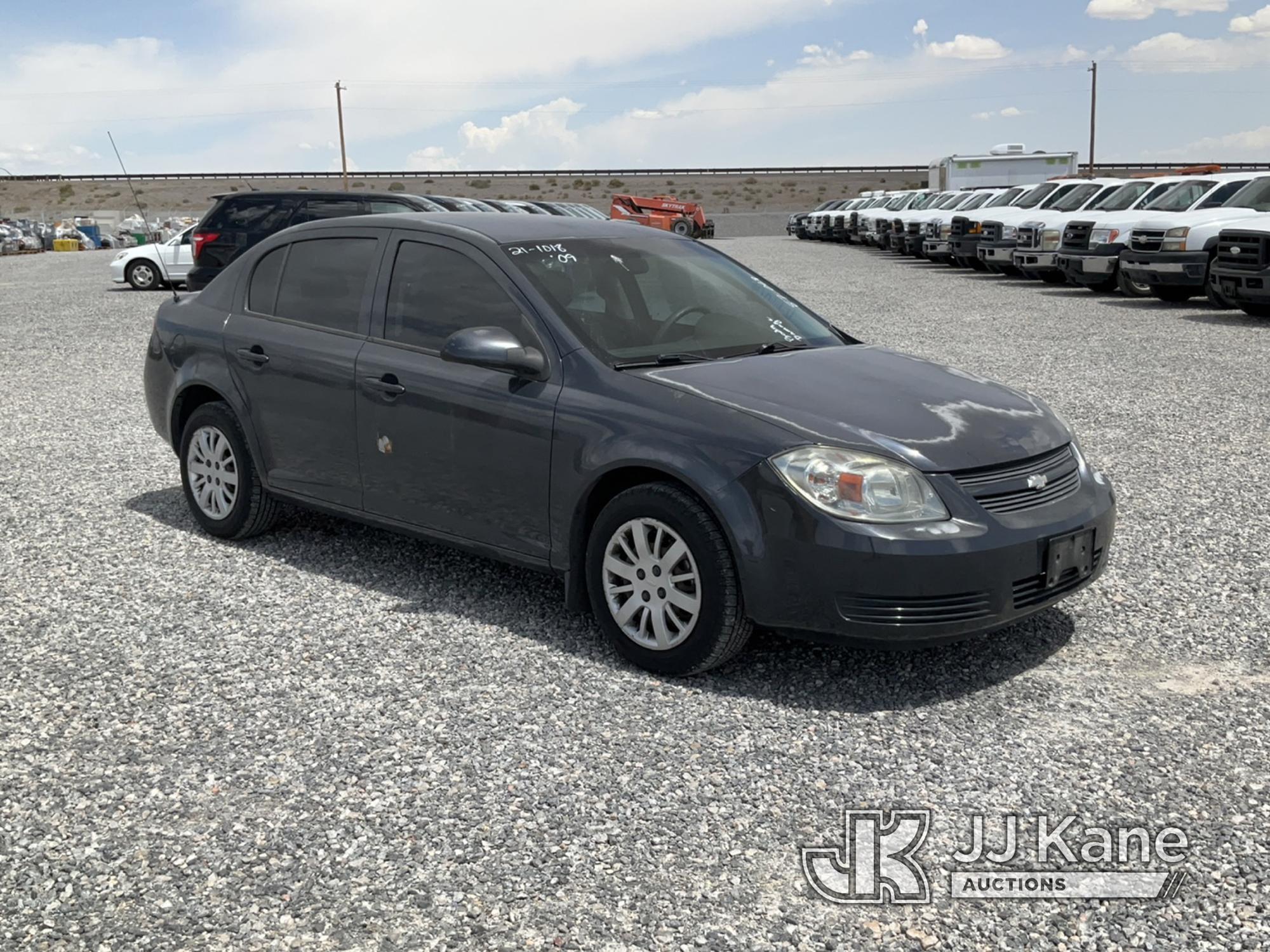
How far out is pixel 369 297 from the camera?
5.59 m

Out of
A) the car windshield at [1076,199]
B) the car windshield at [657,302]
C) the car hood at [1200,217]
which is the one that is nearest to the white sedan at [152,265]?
the car windshield at [1076,199]

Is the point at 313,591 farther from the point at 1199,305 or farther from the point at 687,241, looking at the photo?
the point at 1199,305

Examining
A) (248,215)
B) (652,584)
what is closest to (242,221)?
(248,215)

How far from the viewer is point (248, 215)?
60.1 feet

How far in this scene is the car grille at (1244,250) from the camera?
50.3 feet

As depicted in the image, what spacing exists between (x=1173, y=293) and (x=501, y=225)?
15.5 m

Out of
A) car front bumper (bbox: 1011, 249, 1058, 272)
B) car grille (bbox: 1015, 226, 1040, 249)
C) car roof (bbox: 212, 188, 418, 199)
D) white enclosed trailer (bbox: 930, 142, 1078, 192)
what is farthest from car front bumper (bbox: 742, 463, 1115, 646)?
white enclosed trailer (bbox: 930, 142, 1078, 192)

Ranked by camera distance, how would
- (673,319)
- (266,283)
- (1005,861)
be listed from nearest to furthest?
(1005,861) < (673,319) < (266,283)

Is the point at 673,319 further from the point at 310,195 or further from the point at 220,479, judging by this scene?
the point at 310,195

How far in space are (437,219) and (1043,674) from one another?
302 centimetres

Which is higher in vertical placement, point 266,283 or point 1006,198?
point 266,283

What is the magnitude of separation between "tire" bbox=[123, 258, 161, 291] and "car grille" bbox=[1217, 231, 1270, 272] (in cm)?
1850

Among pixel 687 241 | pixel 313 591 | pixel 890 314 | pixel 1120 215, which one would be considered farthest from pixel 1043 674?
pixel 1120 215

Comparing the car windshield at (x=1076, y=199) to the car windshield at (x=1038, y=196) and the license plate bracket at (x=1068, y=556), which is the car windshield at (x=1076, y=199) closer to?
the car windshield at (x=1038, y=196)
